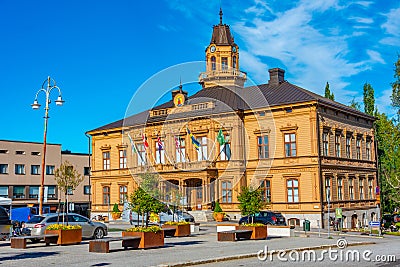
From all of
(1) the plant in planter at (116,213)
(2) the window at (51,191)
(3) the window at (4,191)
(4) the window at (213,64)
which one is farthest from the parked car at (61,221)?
(2) the window at (51,191)

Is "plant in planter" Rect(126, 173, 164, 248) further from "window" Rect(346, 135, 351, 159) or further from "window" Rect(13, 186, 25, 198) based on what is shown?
"window" Rect(13, 186, 25, 198)

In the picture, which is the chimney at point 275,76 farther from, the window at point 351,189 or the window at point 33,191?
the window at point 33,191

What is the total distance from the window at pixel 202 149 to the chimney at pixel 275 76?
353 inches

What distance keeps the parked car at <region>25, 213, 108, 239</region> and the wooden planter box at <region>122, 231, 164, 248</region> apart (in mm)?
5978

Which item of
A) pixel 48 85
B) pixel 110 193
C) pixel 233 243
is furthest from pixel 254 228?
pixel 110 193

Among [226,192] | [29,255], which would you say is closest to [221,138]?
[226,192]

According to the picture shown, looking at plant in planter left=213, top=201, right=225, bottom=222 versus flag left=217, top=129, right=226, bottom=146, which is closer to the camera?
plant in planter left=213, top=201, right=225, bottom=222

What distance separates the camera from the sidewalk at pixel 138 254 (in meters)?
19.3

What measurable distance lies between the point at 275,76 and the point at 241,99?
431cm

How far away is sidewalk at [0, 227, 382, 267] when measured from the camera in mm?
19328

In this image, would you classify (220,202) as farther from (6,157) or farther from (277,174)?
(6,157)

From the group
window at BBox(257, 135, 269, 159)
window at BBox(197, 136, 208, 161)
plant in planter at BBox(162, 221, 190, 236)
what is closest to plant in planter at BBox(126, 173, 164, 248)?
plant in planter at BBox(162, 221, 190, 236)

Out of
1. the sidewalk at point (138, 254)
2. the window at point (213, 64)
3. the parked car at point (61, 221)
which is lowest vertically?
the sidewalk at point (138, 254)

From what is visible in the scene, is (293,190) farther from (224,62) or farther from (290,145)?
(224,62)
